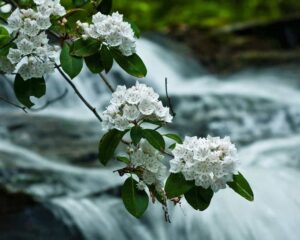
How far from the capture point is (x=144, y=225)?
4.18m

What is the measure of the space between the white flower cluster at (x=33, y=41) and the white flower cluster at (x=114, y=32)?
0.10 meters

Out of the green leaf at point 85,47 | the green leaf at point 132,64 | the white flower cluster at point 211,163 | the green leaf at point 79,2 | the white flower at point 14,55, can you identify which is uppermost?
the green leaf at point 85,47

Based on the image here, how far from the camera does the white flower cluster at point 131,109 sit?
5.06 ft

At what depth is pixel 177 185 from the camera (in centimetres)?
153

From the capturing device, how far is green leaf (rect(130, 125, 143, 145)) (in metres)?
1.55

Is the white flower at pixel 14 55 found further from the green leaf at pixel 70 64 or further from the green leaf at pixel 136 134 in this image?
the green leaf at pixel 136 134

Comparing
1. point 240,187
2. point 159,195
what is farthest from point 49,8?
point 240,187

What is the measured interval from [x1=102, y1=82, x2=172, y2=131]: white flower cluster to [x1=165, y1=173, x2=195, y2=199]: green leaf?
134 millimetres

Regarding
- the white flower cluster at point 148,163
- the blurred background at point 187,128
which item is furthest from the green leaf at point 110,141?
the blurred background at point 187,128

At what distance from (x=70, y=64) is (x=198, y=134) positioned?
497 cm

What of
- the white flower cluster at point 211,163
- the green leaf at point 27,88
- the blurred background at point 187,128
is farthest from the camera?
the blurred background at point 187,128

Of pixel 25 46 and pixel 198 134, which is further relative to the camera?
pixel 198 134

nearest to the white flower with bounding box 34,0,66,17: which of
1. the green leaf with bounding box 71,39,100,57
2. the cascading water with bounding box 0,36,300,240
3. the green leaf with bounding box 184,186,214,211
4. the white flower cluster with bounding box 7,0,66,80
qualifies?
the white flower cluster with bounding box 7,0,66,80

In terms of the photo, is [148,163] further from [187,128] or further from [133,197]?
[187,128]
